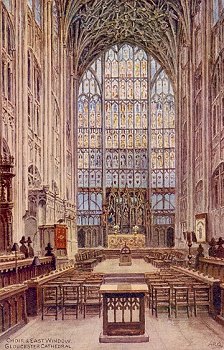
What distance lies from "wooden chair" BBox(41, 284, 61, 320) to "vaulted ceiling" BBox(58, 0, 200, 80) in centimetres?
2805

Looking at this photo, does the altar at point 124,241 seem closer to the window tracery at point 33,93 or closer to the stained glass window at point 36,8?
the window tracery at point 33,93

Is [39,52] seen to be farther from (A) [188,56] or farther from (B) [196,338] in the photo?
(B) [196,338]

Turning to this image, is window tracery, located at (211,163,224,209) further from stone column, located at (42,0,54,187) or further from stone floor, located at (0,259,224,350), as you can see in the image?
stone floor, located at (0,259,224,350)

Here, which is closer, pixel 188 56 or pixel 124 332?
pixel 124 332

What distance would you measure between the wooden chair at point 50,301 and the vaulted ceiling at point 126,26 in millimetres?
28047

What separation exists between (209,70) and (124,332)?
949 inches

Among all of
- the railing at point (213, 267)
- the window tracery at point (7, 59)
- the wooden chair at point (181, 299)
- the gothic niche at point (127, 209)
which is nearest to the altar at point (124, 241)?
the gothic niche at point (127, 209)

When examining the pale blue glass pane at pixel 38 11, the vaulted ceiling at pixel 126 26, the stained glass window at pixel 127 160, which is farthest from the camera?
the stained glass window at pixel 127 160

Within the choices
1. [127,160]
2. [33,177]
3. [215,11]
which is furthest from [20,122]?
[127,160]

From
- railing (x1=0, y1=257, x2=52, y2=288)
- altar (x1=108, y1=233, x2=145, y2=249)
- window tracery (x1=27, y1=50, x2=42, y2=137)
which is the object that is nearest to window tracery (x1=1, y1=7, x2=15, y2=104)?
window tracery (x1=27, y1=50, x2=42, y2=137)

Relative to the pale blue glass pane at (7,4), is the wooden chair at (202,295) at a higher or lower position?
lower

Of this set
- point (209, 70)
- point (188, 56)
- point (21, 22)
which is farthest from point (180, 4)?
point (21, 22)

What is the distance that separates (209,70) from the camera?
3148cm

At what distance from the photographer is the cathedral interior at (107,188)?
36.3 feet
